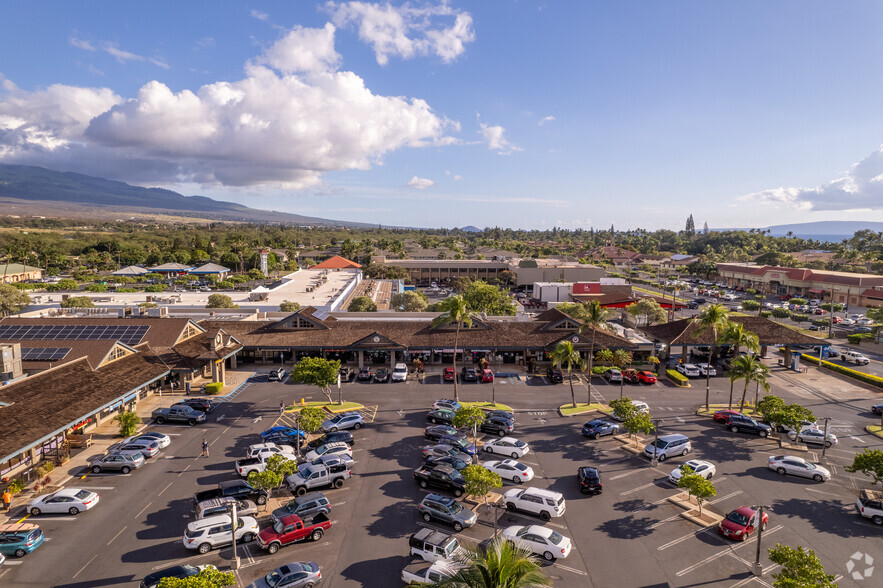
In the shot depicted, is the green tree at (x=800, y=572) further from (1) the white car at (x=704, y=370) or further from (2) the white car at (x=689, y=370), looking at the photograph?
A: (1) the white car at (x=704, y=370)

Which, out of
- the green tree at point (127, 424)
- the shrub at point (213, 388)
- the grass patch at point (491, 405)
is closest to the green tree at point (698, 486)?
the grass patch at point (491, 405)

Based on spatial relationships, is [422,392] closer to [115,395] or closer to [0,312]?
[115,395]

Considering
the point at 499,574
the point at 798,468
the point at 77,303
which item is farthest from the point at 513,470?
the point at 77,303

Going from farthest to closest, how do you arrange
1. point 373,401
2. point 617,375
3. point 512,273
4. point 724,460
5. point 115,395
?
point 512,273, point 617,375, point 373,401, point 115,395, point 724,460

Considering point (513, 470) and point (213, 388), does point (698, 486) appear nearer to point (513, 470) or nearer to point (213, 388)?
point (513, 470)

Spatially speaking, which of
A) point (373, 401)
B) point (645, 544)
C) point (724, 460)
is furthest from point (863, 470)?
point (373, 401)

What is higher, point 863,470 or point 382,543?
point 863,470

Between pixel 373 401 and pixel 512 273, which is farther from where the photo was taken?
pixel 512 273

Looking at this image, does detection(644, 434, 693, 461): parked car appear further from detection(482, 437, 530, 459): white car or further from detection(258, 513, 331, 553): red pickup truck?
detection(258, 513, 331, 553): red pickup truck
